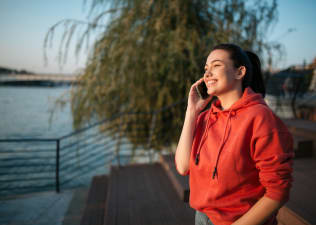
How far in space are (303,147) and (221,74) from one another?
2.54m

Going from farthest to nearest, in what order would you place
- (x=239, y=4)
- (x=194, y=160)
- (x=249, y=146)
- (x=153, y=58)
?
(x=239, y=4) < (x=153, y=58) < (x=194, y=160) < (x=249, y=146)

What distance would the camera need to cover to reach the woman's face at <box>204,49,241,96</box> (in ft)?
2.79

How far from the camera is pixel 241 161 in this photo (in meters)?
0.75

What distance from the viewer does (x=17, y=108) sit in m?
8.55

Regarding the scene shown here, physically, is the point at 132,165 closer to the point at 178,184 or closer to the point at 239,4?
the point at 178,184

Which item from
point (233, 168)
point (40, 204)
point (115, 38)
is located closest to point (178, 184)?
point (233, 168)

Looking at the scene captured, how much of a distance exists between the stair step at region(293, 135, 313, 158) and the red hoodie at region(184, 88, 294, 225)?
230 cm

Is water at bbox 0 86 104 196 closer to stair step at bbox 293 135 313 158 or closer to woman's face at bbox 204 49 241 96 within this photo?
stair step at bbox 293 135 313 158

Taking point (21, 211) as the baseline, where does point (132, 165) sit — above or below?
above

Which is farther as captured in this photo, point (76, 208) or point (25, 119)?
point (25, 119)

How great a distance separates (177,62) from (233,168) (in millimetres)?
2622

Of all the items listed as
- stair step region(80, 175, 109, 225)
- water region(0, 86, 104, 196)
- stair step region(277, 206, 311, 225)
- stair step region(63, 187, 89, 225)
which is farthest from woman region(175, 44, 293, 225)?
water region(0, 86, 104, 196)

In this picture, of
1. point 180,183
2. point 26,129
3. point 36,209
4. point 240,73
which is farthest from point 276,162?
point 26,129

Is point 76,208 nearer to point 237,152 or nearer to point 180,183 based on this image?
point 180,183
